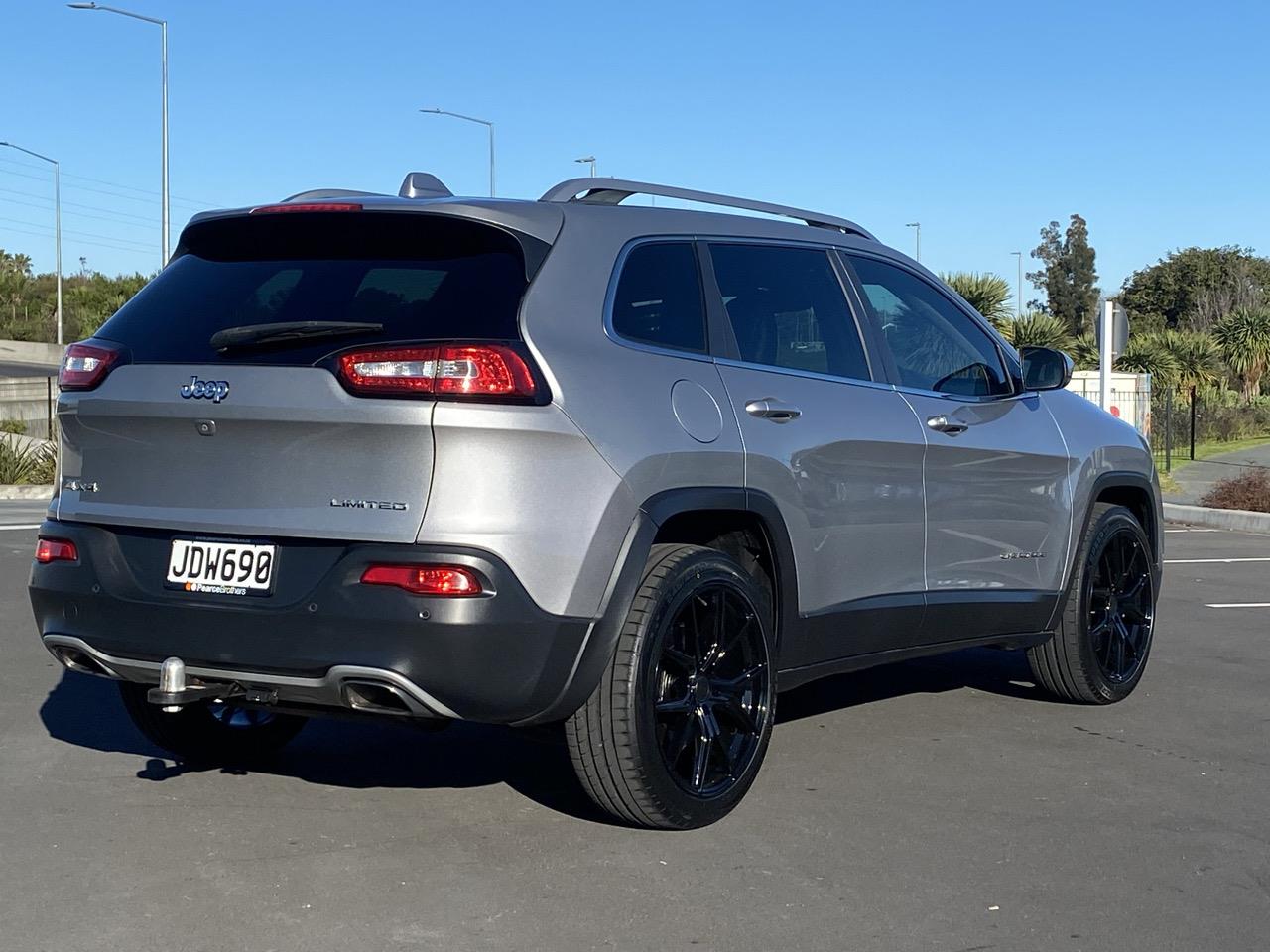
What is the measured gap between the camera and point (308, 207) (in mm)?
4785

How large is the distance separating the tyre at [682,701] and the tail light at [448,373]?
28.6 inches

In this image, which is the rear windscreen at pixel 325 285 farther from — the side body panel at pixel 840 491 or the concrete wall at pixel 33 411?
the concrete wall at pixel 33 411

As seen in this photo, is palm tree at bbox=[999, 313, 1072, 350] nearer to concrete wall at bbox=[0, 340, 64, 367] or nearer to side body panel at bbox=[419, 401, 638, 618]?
side body panel at bbox=[419, 401, 638, 618]

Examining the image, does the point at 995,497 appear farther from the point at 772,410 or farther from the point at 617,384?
the point at 617,384

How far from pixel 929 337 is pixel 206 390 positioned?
284 cm

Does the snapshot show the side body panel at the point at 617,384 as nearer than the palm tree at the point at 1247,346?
Yes

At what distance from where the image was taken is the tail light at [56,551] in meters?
4.74

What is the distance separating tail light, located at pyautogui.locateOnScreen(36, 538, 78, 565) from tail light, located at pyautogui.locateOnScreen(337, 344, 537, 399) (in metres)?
1.08

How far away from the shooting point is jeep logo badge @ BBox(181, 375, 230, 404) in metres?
4.50

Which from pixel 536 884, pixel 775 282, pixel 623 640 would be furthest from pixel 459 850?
pixel 775 282

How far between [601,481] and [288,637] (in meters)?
0.92

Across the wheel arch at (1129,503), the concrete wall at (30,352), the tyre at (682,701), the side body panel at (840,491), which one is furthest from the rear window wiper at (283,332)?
the concrete wall at (30,352)

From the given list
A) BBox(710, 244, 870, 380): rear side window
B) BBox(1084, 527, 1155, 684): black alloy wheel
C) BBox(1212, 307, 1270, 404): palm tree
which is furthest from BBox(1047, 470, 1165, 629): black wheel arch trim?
BBox(1212, 307, 1270, 404): palm tree

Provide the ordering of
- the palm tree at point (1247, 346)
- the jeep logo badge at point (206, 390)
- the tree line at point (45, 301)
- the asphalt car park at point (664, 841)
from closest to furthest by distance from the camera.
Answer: the asphalt car park at point (664, 841)
the jeep logo badge at point (206, 390)
the palm tree at point (1247, 346)
the tree line at point (45, 301)
